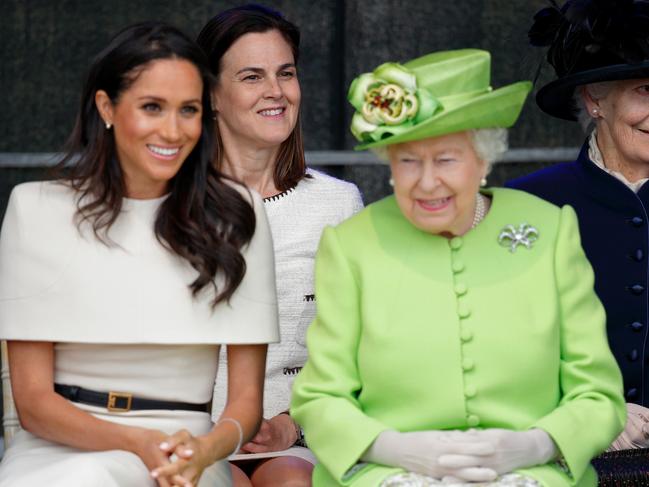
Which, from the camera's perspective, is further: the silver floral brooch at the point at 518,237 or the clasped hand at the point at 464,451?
the silver floral brooch at the point at 518,237

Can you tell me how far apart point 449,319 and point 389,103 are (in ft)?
1.92

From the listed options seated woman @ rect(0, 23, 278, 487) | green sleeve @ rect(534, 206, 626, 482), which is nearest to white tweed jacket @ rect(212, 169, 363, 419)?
seated woman @ rect(0, 23, 278, 487)

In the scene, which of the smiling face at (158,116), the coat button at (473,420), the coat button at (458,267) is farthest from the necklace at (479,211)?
the smiling face at (158,116)

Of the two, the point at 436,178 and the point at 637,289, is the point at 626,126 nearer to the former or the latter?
the point at 637,289

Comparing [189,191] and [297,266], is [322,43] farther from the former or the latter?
[189,191]

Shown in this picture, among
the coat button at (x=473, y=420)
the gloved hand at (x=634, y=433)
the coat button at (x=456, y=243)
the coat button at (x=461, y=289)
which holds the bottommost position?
the gloved hand at (x=634, y=433)

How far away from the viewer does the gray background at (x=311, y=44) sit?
698 cm

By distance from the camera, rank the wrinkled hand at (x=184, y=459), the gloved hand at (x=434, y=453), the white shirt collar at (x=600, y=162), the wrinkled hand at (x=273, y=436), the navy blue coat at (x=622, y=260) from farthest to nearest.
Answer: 1. the white shirt collar at (x=600, y=162)
2. the navy blue coat at (x=622, y=260)
3. the wrinkled hand at (x=273, y=436)
4. the wrinkled hand at (x=184, y=459)
5. the gloved hand at (x=434, y=453)

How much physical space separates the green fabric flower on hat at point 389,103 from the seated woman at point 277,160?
925mm

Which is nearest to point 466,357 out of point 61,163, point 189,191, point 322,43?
point 189,191

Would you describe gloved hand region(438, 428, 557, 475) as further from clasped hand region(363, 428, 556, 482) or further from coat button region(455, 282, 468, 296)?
coat button region(455, 282, 468, 296)

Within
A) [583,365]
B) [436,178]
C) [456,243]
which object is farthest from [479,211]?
[583,365]

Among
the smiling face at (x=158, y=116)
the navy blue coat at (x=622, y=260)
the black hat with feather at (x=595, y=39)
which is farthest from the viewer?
the navy blue coat at (x=622, y=260)

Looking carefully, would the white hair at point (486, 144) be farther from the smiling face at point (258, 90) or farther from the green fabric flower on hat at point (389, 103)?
the smiling face at point (258, 90)
